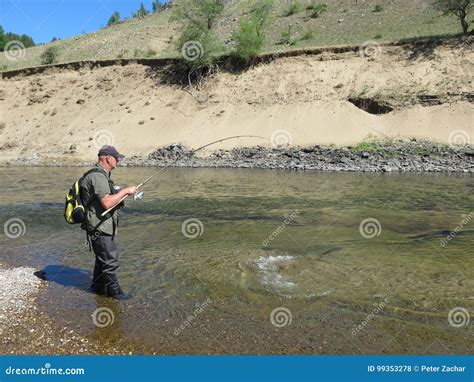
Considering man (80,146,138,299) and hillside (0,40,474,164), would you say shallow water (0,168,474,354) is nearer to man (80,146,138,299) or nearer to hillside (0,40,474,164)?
man (80,146,138,299)

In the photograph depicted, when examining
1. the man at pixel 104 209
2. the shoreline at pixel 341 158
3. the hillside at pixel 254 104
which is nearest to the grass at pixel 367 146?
the shoreline at pixel 341 158

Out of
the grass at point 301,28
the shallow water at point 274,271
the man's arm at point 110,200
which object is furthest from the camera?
the grass at point 301,28

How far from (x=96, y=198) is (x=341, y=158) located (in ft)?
66.7

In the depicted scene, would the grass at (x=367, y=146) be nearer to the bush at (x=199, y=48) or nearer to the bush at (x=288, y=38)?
the bush at (x=199, y=48)

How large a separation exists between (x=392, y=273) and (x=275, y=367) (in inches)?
155

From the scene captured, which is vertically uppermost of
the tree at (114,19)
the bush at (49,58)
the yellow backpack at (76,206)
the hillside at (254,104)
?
the tree at (114,19)

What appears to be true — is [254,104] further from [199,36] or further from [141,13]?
[141,13]

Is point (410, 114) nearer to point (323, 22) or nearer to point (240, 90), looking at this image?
point (240, 90)

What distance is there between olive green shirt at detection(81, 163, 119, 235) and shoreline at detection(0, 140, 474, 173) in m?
14.7

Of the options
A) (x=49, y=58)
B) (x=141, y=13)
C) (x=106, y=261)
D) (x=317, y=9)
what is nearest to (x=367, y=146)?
(x=106, y=261)

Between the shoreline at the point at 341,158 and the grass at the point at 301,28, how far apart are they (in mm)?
14659

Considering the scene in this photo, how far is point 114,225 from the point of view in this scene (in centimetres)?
673

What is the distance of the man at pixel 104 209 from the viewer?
6.37 metres

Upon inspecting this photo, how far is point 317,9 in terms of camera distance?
52.7 meters
